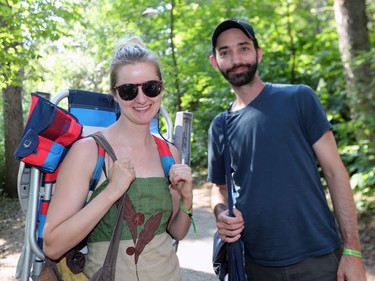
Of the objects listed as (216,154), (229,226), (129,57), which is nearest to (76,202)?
(129,57)

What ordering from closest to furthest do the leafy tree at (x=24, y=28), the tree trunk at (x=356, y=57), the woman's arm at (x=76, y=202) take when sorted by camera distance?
the woman's arm at (x=76, y=202), the tree trunk at (x=356, y=57), the leafy tree at (x=24, y=28)

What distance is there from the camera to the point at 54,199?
1.83m

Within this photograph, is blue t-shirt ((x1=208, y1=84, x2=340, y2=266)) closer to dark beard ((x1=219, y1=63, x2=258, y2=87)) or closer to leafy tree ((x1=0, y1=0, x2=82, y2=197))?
dark beard ((x1=219, y1=63, x2=258, y2=87))

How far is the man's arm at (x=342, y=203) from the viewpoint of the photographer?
7.32 feet

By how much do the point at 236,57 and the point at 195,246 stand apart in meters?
4.30

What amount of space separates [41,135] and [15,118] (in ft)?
30.8

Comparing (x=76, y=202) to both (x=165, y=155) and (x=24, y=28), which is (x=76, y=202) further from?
(x=24, y=28)

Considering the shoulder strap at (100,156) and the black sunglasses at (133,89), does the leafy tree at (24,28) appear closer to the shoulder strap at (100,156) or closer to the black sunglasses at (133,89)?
the black sunglasses at (133,89)

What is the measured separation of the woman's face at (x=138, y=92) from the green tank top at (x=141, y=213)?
32 centimetres

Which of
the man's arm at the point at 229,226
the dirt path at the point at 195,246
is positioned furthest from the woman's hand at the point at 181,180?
the dirt path at the point at 195,246

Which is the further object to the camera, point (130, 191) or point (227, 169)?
point (227, 169)

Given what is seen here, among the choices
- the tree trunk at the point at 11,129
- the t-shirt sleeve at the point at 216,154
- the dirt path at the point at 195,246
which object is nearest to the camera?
the t-shirt sleeve at the point at 216,154

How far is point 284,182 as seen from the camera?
7.63 ft

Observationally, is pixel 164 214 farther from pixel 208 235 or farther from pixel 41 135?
pixel 208 235
